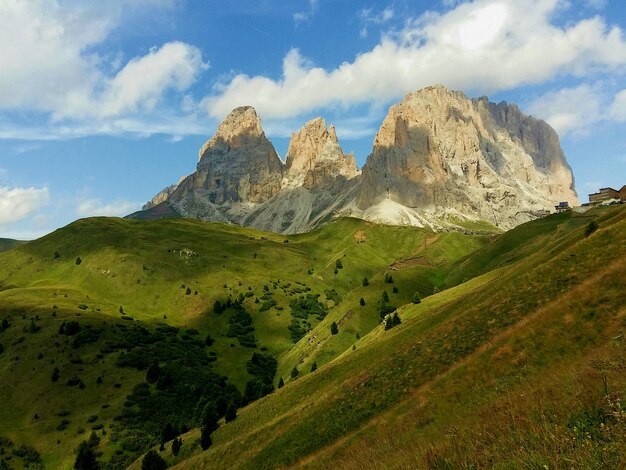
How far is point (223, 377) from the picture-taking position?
4796 inches

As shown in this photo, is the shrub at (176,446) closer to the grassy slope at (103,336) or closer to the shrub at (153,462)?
the shrub at (153,462)

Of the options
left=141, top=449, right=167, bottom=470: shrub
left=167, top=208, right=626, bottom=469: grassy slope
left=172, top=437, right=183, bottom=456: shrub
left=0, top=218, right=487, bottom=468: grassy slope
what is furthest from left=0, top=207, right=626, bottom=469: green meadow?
left=141, top=449, right=167, bottom=470: shrub

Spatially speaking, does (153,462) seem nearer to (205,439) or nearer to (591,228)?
(205,439)

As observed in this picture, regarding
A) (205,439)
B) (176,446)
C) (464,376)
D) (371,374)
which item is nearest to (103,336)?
(176,446)

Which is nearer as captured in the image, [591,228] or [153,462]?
[591,228]

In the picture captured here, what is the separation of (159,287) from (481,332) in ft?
574

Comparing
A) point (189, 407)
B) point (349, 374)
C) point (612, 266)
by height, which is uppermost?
point (612, 266)

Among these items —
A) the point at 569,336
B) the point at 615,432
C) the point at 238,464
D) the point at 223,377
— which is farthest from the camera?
the point at 223,377

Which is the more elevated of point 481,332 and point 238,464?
point 481,332

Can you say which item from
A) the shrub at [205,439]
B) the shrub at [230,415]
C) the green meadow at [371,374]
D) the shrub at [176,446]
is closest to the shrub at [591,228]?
the green meadow at [371,374]

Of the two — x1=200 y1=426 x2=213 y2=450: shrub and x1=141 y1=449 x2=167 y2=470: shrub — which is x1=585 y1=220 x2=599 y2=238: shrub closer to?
x1=200 y1=426 x2=213 y2=450: shrub

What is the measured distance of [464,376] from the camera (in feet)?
126

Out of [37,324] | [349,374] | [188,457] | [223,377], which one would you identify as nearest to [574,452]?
[349,374]

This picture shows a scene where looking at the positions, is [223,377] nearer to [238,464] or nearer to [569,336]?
[238,464]
